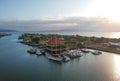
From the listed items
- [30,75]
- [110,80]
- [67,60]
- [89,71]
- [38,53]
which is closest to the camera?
[110,80]

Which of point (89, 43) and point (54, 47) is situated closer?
point (54, 47)

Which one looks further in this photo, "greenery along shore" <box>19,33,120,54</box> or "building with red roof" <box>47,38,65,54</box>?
"greenery along shore" <box>19,33,120,54</box>

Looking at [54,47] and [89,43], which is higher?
[54,47]

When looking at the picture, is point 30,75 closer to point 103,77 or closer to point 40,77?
point 40,77

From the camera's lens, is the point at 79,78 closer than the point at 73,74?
Yes

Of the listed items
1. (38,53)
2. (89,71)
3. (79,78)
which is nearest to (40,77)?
(79,78)

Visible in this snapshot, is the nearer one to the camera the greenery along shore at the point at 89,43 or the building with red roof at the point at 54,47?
the building with red roof at the point at 54,47

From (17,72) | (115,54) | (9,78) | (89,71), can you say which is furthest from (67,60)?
(115,54)

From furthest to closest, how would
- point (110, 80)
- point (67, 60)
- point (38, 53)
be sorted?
point (38, 53), point (67, 60), point (110, 80)

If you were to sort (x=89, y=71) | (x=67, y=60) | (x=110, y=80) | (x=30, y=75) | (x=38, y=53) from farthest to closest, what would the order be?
(x=38, y=53) → (x=67, y=60) → (x=89, y=71) → (x=30, y=75) → (x=110, y=80)

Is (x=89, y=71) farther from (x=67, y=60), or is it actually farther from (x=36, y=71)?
(x=36, y=71)
